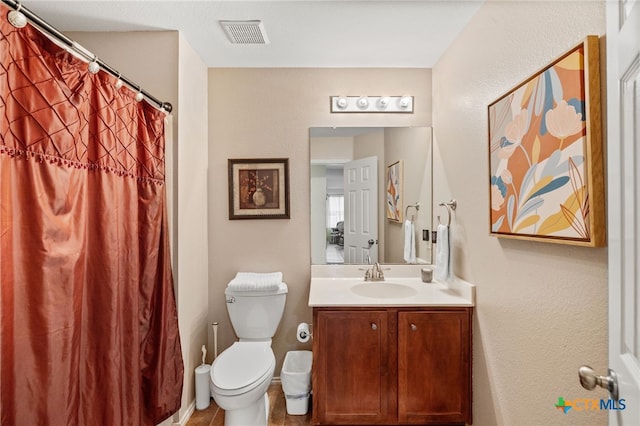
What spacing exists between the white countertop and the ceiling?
154cm

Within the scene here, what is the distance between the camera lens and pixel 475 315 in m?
1.81

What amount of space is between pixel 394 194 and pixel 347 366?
1244 millimetres

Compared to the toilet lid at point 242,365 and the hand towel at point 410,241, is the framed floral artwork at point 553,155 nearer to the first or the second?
the hand towel at point 410,241

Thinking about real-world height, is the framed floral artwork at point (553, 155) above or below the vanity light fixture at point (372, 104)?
below

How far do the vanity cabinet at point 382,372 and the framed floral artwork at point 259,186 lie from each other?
95 centimetres

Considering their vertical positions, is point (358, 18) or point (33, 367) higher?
point (358, 18)

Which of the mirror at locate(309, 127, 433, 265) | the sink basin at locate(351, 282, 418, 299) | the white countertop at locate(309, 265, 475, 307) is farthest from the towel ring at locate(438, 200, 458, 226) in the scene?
the sink basin at locate(351, 282, 418, 299)

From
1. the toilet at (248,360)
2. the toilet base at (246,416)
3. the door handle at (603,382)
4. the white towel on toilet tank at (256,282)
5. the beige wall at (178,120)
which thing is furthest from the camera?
the white towel on toilet tank at (256,282)

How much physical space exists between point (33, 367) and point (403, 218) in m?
2.13

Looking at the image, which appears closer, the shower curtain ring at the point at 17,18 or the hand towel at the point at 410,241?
the shower curtain ring at the point at 17,18

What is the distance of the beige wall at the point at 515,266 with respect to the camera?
106 cm

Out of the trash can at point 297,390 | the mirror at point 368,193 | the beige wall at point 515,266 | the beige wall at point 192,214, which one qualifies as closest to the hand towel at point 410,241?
the mirror at point 368,193

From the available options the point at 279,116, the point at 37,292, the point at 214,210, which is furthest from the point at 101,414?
the point at 279,116

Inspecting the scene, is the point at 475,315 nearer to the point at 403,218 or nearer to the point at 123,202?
the point at 403,218
